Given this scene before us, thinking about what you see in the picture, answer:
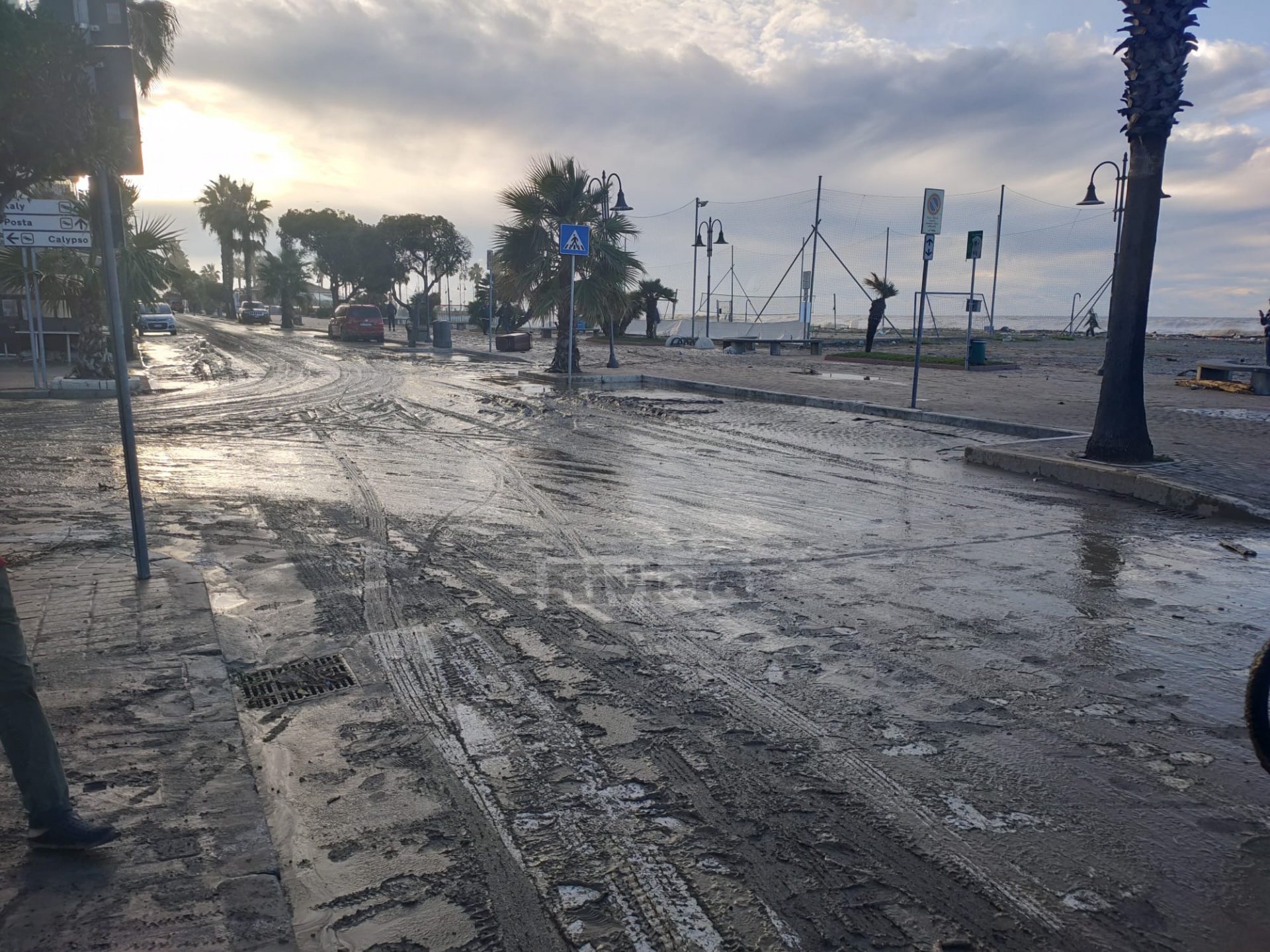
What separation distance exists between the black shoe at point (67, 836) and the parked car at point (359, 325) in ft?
130

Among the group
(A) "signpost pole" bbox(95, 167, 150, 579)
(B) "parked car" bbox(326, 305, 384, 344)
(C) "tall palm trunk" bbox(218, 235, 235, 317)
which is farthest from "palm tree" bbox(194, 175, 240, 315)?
(A) "signpost pole" bbox(95, 167, 150, 579)

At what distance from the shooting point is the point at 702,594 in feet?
18.3

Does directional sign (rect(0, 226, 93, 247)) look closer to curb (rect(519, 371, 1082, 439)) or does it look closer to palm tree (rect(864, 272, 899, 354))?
curb (rect(519, 371, 1082, 439))

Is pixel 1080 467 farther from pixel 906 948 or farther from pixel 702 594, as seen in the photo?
pixel 906 948

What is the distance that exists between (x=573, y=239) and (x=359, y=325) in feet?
81.5

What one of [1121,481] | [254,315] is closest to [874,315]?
[1121,481]

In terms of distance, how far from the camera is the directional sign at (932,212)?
49.5 feet

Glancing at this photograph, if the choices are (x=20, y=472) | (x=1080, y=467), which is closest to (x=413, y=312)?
(x=20, y=472)

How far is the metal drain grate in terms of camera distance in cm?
409

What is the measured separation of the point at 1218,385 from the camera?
20906mm

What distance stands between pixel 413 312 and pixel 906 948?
3632 centimetres

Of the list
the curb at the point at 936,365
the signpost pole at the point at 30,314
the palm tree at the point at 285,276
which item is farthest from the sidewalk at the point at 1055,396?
the palm tree at the point at 285,276

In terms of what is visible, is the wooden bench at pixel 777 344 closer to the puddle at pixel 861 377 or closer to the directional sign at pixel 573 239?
the puddle at pixel 861 377

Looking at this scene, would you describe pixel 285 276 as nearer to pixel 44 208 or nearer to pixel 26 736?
pixel 44 208
